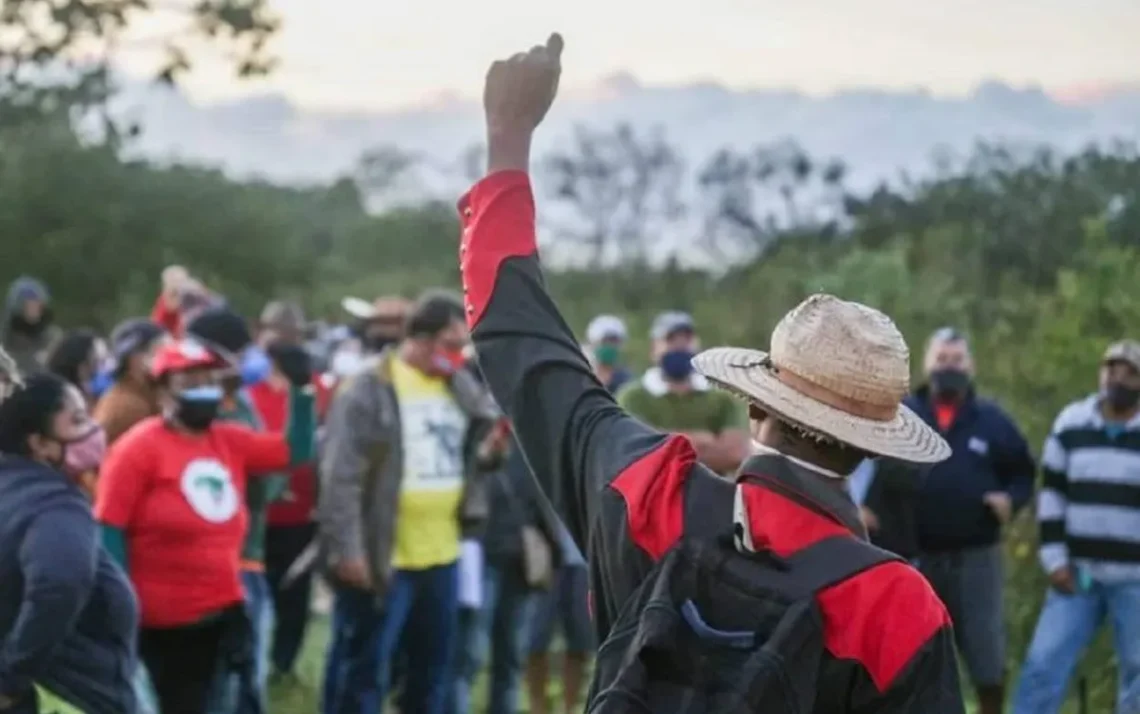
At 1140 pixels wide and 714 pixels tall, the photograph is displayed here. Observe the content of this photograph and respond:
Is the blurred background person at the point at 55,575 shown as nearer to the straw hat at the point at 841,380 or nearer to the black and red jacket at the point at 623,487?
the black and red jacket at the point at 623,487

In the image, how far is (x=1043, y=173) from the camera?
18.0m

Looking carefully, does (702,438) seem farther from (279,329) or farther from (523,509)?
(279,329)

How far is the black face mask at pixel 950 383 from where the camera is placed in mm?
10102

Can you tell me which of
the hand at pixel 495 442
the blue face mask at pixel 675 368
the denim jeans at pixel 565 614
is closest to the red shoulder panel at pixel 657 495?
the blue face mask at pixel 675 368

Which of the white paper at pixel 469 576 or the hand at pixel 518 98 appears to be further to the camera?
the white paper at pixel 469 576

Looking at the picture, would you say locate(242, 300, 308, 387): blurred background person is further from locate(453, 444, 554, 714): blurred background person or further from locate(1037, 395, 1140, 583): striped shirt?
locate(1037, 395, 1140, 583): striped shirt

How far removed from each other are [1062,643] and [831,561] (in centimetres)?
674

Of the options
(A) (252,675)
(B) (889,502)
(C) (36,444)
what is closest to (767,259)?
(B) (889,502)

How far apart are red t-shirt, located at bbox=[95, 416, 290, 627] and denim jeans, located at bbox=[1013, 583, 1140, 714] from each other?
4.01 meters

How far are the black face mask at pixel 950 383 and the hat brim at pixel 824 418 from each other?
6.65 meters

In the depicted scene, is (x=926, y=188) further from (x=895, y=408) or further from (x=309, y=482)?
(x=895, y=408)

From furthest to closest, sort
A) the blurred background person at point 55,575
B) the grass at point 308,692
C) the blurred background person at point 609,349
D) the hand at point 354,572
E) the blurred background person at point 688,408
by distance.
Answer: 1. the blurred background person at point 609,349
2. the grass at point 308,692
3. the blurred background person at point 688,408
4. the hand at point 354,572
5. the blurred background person at point 55,575

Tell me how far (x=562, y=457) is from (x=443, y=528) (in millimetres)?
5586

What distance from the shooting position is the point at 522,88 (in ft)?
11.9
